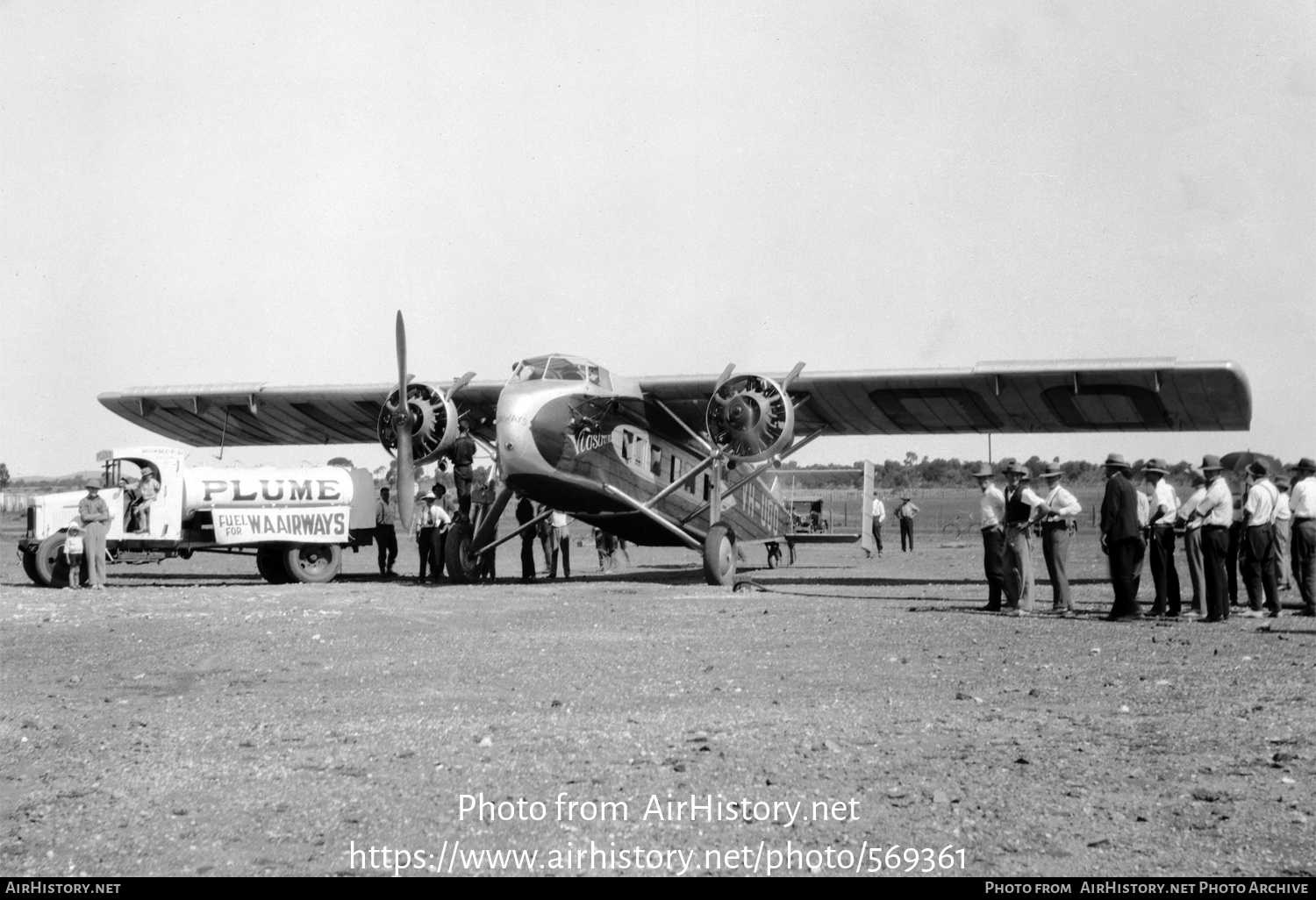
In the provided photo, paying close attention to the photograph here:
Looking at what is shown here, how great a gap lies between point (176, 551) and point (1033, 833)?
19835 mm

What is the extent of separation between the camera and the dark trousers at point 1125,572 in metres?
14.4

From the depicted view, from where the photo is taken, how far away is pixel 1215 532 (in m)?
14.2

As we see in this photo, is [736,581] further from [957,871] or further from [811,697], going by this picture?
[957,871]

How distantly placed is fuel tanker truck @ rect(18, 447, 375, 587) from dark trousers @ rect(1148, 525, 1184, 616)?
1441 cm

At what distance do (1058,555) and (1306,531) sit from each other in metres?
2.86

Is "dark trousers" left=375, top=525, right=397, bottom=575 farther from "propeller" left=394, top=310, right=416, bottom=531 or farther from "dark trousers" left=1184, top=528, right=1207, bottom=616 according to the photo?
"dark trousers" left=1184, top=528, right=1207, bottom=616

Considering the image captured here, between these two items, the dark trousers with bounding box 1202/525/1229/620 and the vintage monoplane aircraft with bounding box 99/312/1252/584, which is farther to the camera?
the vintage monoplane aircraft with bounding box 99/312/1252/584

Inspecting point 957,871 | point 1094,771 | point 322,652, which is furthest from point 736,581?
point 957,871

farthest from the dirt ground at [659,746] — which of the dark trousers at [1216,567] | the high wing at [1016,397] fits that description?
the high wing at [1016,397]

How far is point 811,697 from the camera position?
911 cm

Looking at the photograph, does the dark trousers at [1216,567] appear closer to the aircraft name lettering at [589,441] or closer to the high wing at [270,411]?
the aircraft name lettering at [589,441]

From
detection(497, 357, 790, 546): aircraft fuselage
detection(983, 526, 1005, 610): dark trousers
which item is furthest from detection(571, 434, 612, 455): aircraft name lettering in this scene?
detection(983, 526, 1005, 610): dark trousers

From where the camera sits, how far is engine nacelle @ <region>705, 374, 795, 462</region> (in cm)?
2048

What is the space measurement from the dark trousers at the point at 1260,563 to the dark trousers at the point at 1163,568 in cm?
87
